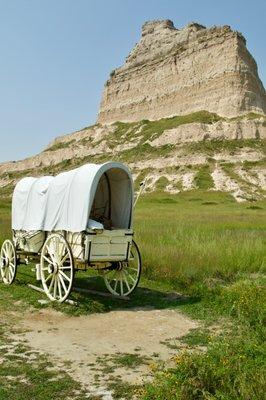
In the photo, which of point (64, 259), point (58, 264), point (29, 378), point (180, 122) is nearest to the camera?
point (29, 378)

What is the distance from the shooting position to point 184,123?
95875 millimetres

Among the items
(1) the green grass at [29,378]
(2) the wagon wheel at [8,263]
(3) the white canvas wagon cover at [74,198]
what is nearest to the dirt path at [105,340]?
(1) the green grass at [29,378]

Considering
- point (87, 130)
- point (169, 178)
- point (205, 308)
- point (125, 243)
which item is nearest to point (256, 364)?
point (205, 308)

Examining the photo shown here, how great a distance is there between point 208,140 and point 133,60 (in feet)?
226

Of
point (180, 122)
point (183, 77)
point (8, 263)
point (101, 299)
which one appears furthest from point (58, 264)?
point (183, 77)

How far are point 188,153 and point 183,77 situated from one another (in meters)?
43.2

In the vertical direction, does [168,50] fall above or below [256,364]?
above

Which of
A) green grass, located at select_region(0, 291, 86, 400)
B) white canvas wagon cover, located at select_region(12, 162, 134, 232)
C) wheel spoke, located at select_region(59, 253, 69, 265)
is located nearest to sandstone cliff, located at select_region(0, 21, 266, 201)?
white canvas wagon cover, located at select_region(12, 162, 134, 232)

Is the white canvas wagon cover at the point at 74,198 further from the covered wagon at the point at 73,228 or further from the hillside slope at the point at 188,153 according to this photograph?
the hillside slope at the point at 188,153

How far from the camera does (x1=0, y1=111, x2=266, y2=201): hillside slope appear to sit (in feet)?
231

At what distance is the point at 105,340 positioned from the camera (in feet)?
27.4

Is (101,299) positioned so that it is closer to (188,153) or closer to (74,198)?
(74,198)

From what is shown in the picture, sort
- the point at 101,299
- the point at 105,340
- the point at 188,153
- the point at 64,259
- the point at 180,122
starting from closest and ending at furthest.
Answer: the point at 105,340
the point at 64,259
the point at 101,299
the point at 188,153
the point at 180,122

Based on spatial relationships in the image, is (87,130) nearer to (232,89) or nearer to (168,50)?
(168,50)
